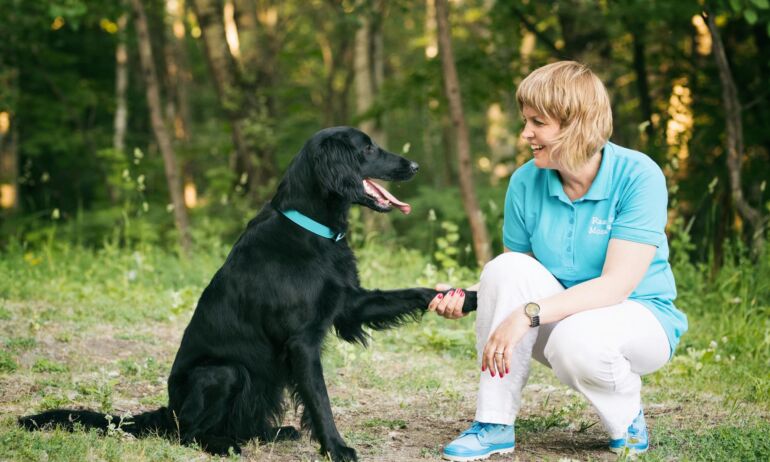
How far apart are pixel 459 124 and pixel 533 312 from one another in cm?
417

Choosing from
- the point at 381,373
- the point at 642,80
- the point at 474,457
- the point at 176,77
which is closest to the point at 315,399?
the point at 474,457

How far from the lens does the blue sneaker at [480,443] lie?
9.46 ft

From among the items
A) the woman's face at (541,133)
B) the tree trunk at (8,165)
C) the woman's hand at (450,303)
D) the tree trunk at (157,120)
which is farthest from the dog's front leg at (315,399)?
the tree trunk at (8,165)

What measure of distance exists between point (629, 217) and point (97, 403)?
2.38m

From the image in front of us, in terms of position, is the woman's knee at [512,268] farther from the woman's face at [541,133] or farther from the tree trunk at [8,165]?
the tree trunk at [8,165]

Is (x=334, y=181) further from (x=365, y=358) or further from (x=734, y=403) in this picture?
(x=734, y=403)

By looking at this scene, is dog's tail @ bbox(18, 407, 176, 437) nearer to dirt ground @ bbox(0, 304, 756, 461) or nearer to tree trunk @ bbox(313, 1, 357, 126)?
dirt ground @ bbox(0, 304, 756, 461)

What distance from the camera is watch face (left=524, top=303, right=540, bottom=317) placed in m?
2.73

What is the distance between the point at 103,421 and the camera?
3.00 meters

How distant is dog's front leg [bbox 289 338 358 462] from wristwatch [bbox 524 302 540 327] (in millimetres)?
773

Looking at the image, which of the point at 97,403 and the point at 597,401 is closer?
the point at 597,401

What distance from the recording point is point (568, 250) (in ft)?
9.73

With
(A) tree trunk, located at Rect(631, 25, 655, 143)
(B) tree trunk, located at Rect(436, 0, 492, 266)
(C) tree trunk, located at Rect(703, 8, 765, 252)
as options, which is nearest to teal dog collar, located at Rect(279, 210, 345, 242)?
(B) tree trunk, located at Rect(436, 0, 492, 266)

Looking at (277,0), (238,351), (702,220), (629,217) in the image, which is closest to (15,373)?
(238,351)
